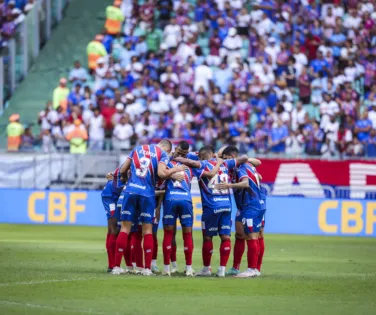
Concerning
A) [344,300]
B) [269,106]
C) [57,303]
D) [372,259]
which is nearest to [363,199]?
[269,106]

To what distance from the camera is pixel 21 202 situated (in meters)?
31.5

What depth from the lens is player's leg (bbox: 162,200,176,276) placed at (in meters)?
16.3

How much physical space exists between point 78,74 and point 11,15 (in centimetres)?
521

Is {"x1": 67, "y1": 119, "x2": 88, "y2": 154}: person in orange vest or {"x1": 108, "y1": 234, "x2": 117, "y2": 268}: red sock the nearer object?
{"x1": 108, "y1": 234, "x2": 117, "y2": 268}: red sock

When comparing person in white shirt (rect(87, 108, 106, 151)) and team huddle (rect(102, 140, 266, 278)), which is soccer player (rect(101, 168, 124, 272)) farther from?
person in white shirt (rect(87, 108, 106, 151))

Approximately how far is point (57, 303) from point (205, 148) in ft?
16.8

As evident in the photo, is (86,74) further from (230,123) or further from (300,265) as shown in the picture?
(300,265)

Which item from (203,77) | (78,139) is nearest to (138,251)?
(78,139)

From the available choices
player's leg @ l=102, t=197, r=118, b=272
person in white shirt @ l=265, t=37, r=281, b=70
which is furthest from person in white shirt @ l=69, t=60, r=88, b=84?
player's leg @ l=102, t=197, r=118, b=272

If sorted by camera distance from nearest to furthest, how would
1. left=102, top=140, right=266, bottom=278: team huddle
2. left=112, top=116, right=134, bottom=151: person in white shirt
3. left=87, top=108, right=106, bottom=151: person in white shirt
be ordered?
1. left=102, top=140, right=266, bottom=278: team huddle
2. left=112, top=116, right=134, bottom=151: person in white shirt
3. left=87, top=108, right=106, bottom=151: person in white shirt

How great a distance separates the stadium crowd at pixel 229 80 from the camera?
1214 inches

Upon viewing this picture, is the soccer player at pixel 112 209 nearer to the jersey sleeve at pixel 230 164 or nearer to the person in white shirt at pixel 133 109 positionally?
the jersey sleeve at pixel 230 164

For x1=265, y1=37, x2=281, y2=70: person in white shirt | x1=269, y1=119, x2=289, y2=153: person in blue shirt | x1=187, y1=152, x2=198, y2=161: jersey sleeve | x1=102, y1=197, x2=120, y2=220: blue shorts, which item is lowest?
x1=102, y1=197, x2=120, y2=220: blue shorts

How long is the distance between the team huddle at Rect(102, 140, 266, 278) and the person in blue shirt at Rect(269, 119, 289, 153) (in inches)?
527
